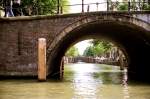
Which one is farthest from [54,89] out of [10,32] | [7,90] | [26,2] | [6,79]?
[26,2]

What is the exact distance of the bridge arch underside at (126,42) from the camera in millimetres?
20422

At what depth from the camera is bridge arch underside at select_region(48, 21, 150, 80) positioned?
2042 cm

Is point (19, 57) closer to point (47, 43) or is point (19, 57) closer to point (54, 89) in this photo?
point (47, 43)

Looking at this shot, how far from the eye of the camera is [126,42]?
26391mm

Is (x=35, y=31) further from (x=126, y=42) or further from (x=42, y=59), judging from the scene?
(x=126, y=42)

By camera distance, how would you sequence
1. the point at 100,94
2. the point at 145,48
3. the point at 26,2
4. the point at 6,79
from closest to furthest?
the point at 100,94
the point at 6,79
the point at 145,48
the point at 26,2

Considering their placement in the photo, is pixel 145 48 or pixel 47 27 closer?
pixel 47 27

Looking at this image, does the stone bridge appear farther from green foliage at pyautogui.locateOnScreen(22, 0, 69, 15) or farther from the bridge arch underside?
green foliage at pyautogui.locateOnScreen(22, 0, 69, 15)

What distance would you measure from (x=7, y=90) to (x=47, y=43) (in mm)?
5460

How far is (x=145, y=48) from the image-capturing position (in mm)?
24078

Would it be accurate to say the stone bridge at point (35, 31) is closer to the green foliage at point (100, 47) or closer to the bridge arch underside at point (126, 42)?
the bridge arch underside at point (126, 42)

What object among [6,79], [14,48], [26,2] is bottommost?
[6,79]

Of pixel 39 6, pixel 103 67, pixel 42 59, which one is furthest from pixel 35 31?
pixel 103 67

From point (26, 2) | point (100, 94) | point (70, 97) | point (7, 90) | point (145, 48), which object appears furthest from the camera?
point (26, 2)
